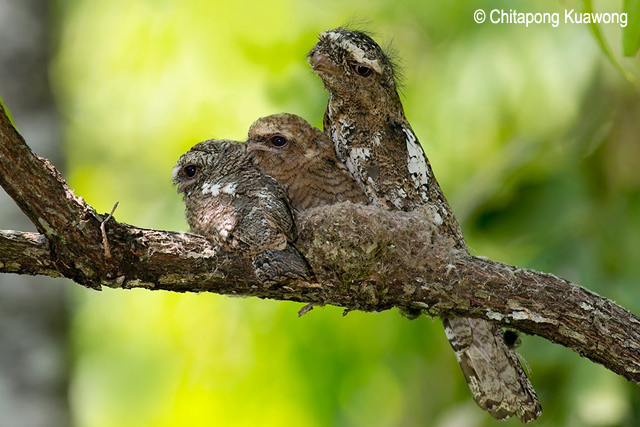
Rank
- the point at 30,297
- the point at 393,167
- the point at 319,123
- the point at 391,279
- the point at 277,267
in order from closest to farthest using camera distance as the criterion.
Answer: the point at 277,267
the point at 391,279
the point at 393,167
the point at 30,297
the point at 319,123

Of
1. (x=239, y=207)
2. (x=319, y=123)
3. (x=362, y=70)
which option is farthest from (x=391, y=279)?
(x=319, y=123)

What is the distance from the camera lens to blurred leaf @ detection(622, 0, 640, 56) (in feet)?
7.26

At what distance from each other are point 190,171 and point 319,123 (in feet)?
9.04

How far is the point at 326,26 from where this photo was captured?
7.46 metres

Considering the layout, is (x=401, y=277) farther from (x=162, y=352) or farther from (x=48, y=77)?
(x=162, y=352)

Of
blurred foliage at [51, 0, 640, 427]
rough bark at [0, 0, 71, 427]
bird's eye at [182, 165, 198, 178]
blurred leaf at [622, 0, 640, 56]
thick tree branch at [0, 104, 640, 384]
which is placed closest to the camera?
blurred leaf at [622, 0, 640, 56]

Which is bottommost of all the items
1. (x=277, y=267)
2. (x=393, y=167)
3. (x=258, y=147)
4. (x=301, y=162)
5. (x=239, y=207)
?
(x=277, y=267)

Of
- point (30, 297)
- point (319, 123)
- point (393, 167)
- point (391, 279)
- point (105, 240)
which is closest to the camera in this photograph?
point (105, 240)

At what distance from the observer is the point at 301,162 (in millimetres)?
3771

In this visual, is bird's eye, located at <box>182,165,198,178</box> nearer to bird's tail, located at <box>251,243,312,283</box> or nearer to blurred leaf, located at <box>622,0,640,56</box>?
bird's tail, located at <box>251,243,312,283</box>

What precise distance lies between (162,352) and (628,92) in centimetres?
439

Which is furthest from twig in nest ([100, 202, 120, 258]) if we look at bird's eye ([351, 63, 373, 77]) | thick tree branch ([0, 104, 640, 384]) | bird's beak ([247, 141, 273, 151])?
bird's eye ([351, 63, 373, 77])

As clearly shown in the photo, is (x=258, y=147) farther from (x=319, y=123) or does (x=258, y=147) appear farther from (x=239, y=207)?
(x=319, y=123)

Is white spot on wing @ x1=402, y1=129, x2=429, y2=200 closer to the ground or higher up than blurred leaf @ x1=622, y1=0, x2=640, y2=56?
higher up
